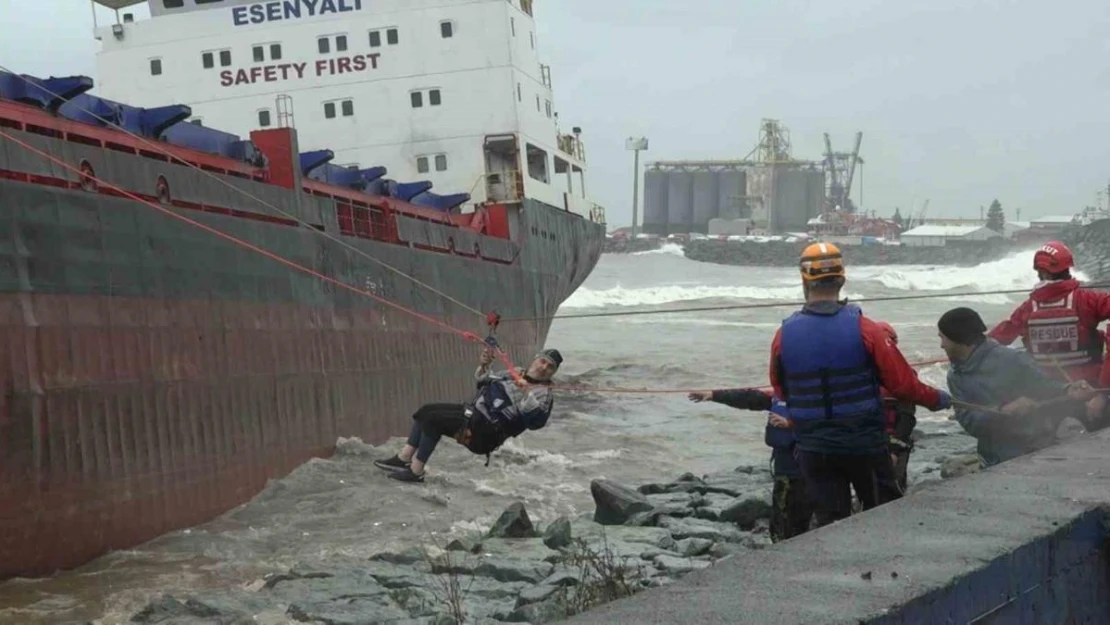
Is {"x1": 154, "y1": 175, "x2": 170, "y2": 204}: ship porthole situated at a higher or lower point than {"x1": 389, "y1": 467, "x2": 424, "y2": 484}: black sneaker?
higher

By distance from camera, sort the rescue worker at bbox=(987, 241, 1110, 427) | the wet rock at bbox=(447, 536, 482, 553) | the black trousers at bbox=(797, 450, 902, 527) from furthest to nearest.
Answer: the wet rock at bbox=(447, 536, 482, 553), the rescue worker at bbox=(987, 241, 1110, 427), the black trousers at bbox=(797, 450, 902, 527)

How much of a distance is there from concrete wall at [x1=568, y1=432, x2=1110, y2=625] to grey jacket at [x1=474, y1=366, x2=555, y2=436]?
3.86m

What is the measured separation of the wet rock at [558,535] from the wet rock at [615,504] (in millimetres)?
1022

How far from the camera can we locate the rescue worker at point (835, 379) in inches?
196

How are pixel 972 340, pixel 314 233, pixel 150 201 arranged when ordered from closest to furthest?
pixel 972 340 → pixel 150 201 → pixel 314 233

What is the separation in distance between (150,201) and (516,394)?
4.69 metres

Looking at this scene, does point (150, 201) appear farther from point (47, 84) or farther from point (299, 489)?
point (299, 489)

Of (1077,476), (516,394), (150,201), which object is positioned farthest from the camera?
(150,201)

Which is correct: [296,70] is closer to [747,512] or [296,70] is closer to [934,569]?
[747,512]

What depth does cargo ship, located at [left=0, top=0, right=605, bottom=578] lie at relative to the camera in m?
9.58

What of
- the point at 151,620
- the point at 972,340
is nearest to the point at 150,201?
the point at 151,620

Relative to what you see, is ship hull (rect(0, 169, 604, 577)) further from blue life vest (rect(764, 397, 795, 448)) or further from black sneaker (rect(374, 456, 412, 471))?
blue life vest (rect(764, 397, 795, 448))

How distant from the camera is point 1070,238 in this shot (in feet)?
240

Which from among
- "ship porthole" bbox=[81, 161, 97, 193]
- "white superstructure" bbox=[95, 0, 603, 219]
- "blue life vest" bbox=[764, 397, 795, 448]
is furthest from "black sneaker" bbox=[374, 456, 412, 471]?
"white superstructure" bbox=[95, 0, 603, 219]
